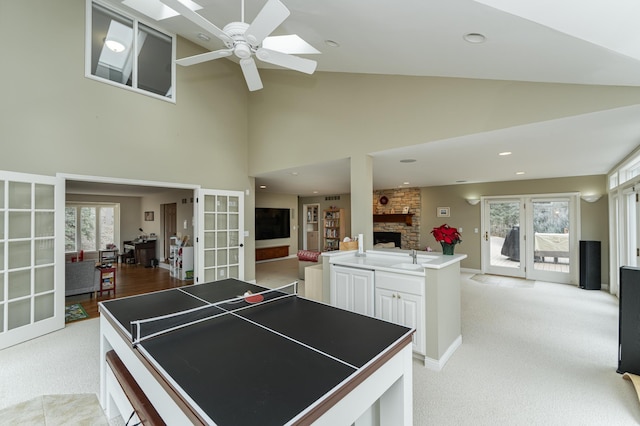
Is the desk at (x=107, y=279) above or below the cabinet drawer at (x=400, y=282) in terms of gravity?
below

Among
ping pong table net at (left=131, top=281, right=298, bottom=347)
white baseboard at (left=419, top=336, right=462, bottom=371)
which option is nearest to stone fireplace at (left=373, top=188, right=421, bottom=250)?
white baseboard at (left=419, top=336, right=462, bottom=371)

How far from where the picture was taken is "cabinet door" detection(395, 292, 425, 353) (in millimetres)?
2729

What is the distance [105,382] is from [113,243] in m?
8.66

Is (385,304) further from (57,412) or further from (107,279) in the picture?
(107,279)

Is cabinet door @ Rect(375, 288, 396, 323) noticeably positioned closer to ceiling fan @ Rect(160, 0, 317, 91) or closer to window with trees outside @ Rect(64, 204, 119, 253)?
ceiling fan @ Rect(160, 0, 317, 91)

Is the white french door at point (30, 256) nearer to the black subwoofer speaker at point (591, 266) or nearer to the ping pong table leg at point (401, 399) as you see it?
the ping pong table leg at point (401, 399)

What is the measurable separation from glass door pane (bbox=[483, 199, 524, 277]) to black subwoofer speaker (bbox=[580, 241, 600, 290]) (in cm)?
117

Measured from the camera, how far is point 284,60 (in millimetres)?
2475

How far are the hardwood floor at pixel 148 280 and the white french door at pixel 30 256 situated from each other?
0.70 metres

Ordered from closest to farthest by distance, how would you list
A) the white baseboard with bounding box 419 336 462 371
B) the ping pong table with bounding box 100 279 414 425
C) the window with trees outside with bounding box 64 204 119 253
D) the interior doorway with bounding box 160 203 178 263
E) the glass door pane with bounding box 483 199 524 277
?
the ping pong table with bounding box 100 279 414 425 → the white baseboard with bounding box 419 336 462 371 → the glass door pane with bounding box 483 199 524 277 → the interior doorway with bounding box 160 203 178 263 → the window with trees outside with bounding box 64 204 119 253

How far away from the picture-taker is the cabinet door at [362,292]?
3.05m

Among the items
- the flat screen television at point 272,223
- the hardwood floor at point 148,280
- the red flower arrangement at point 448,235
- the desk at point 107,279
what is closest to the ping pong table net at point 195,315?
the red flower arrangement at point 448,235

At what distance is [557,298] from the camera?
16.2 ft

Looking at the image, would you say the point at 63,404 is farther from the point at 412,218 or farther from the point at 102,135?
the point at 412,218
